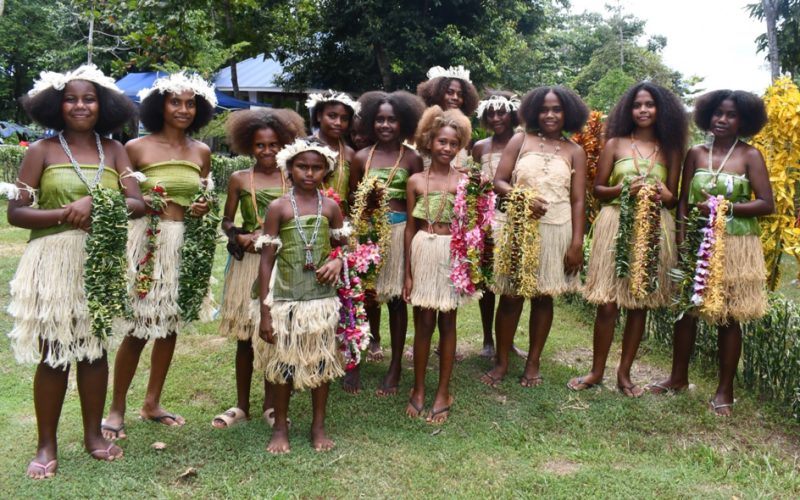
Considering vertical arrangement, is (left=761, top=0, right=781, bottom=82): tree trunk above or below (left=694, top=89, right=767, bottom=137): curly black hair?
above

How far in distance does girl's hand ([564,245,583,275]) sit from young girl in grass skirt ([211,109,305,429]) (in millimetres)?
2039

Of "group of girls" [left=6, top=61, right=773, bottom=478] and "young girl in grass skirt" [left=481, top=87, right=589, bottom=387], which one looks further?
"young girl in grass skirt" [left=481, top=87, right=589, bottom=387]

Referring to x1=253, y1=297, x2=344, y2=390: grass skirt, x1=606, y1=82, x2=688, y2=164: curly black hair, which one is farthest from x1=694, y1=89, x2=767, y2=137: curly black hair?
x1=253, y1=297, x2=344, y2=390: grass skirt

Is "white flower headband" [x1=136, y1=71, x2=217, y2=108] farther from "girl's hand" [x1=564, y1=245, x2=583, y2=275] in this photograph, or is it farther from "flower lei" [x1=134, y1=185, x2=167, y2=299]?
"girl's hand" [x1=564, y1=245, x2=583, y2=275]

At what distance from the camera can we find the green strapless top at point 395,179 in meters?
4.43

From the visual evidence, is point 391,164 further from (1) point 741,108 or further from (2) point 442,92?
(1) point 741,108

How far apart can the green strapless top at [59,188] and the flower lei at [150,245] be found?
0.39 m

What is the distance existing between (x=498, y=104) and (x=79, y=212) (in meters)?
3.18

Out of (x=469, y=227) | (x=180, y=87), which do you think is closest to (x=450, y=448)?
(x=469, y=227)

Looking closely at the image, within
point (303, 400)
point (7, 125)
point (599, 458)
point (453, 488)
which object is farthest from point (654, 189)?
point (7, 125)

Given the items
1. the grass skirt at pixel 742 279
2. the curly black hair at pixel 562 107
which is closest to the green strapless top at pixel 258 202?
the curly black hair at pixel 562 107

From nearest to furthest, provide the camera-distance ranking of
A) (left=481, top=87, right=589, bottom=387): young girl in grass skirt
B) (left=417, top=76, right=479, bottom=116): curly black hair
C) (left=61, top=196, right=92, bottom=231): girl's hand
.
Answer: (left=61, top=196, right=92, bottom=231): girl's hand < (left=481, top=87, right=589, bottom=387): young girl in grass skirt < (left=417, top=76, right=479, bottom=116): curly black hair

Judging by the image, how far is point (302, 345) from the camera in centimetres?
359

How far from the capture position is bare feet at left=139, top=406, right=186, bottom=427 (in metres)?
4.11
